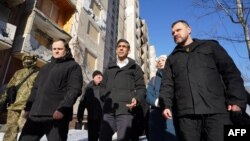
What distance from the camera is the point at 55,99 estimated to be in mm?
3209

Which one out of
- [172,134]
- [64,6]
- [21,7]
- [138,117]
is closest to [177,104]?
[172,134]

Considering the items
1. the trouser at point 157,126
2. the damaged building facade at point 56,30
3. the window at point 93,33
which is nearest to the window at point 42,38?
the damaged building facade at point 56,30

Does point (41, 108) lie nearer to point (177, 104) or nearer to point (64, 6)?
point (177, 104)

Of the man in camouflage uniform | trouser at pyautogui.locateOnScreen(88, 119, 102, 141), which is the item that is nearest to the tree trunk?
trouser at pyautogui.locateOnScreen(88, 119, 102, 141)

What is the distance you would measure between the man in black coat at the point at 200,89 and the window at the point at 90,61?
53.6 feet

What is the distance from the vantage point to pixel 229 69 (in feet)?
8.82

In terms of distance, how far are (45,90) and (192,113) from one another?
186cm

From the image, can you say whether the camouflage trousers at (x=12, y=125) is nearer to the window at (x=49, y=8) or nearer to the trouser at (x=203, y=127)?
the trouser at (x=203, y=127)

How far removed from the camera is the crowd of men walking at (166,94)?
101 inches

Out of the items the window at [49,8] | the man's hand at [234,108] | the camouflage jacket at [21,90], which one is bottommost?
the man's hand at [234,108]

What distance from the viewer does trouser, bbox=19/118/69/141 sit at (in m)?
3.05

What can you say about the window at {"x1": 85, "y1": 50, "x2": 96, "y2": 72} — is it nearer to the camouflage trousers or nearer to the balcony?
the balcony

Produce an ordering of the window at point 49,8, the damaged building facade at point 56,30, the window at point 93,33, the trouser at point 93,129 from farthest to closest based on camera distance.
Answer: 1. the window at point 93,33
2. the window at point 49,8
3. the damaged building facade at point 56,30
4. the trouser at point 93,129

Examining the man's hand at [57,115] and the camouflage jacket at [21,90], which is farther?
the camouflage jacket at [21,90]
